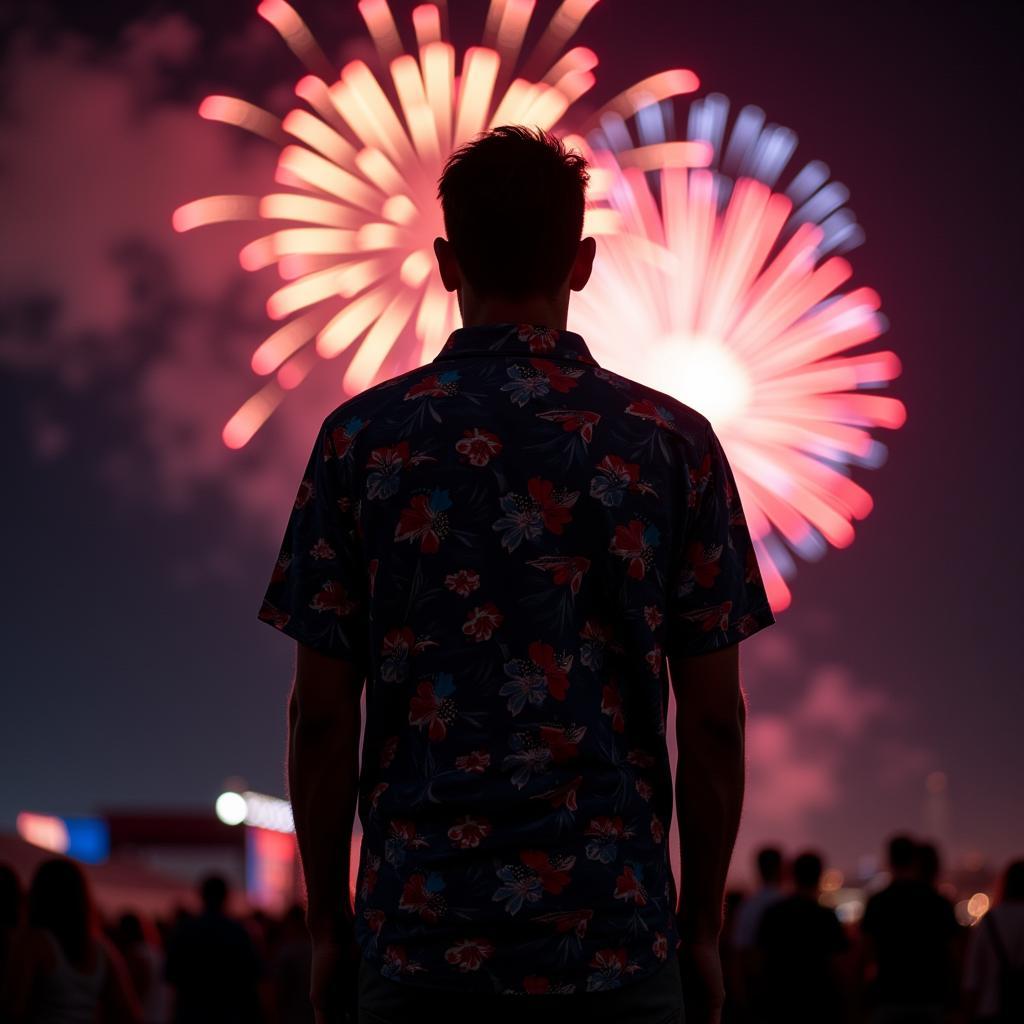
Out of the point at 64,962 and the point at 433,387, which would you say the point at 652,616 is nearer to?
the point at 433,387

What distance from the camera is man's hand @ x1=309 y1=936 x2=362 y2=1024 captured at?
2.46 m

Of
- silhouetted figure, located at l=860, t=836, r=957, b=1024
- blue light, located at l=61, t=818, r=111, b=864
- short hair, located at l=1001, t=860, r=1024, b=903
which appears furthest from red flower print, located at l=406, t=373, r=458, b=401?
blue light, located at l=61, t=818, r=111, b=864

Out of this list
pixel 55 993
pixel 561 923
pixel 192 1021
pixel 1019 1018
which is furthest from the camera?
pixel 192 1021

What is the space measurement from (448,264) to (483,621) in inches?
28.0

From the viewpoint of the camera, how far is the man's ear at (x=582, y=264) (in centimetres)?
269

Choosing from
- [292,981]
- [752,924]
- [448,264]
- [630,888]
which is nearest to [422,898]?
[630,888]

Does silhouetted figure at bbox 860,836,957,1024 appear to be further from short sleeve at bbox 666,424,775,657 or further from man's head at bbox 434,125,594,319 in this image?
man's head at bbox 434,125,594,319

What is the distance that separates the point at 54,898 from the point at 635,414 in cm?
496

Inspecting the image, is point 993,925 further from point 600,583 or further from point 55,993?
point 600,583

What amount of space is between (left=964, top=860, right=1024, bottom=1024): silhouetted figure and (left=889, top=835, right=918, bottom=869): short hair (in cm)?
73

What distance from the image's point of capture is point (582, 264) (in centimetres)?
272

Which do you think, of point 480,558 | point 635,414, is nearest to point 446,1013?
point 480,558

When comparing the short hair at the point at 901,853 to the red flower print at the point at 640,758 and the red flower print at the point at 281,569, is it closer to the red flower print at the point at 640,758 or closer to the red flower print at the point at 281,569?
the red flower print at the point at 640,758

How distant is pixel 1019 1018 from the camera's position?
7.71 m
